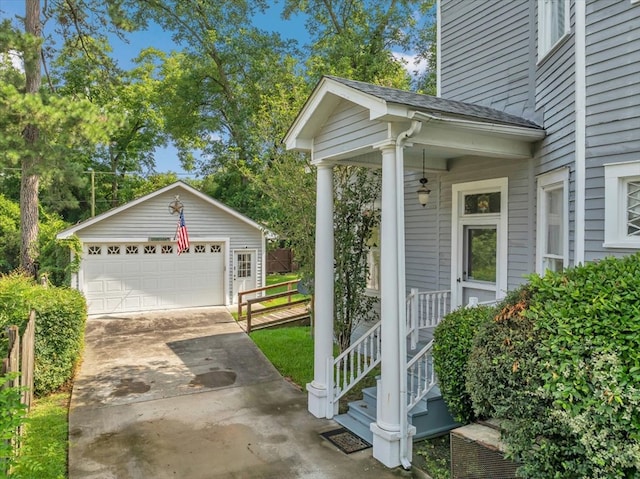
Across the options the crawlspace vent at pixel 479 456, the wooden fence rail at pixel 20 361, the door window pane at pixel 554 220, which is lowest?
the crawlspace vent at pixel 479 456

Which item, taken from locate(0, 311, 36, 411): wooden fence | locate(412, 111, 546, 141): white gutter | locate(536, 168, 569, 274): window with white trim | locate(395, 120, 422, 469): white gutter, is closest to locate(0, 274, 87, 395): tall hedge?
locate(0, 311, 36, 411): wooden fence

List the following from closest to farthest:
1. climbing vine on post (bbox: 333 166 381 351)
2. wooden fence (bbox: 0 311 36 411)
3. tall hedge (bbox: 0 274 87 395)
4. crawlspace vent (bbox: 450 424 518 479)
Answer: crawlspace vent (bbox: 450 424 518 479) → wooden fence (bbox: 0 311 36 411) → tall hedge (bbox: 0 274 87 395) → climbing vine on post (bbox: 333 166 381 351)

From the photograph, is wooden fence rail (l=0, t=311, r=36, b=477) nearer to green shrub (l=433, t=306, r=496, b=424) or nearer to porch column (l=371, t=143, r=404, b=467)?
porch column (l=371, t=143, r=404, b=467)

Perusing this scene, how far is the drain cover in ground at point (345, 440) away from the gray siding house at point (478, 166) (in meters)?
0.13

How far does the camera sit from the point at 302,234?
8.27 metres

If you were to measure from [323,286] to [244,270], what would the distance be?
33.5ft

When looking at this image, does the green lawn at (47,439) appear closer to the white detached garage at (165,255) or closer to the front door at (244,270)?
the white detached garage at (165,255)

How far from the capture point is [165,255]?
14.7m

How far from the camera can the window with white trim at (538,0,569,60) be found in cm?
541

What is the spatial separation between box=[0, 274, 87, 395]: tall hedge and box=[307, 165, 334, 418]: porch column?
4174mm

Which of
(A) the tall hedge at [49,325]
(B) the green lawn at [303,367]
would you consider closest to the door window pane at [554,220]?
(B) the green lawn at [303,367]

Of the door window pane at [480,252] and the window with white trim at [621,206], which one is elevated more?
the window with white trim at [621,206]

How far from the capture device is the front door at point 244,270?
15.7 meters

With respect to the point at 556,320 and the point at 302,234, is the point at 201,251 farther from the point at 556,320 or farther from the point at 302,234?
the point at 556,320
